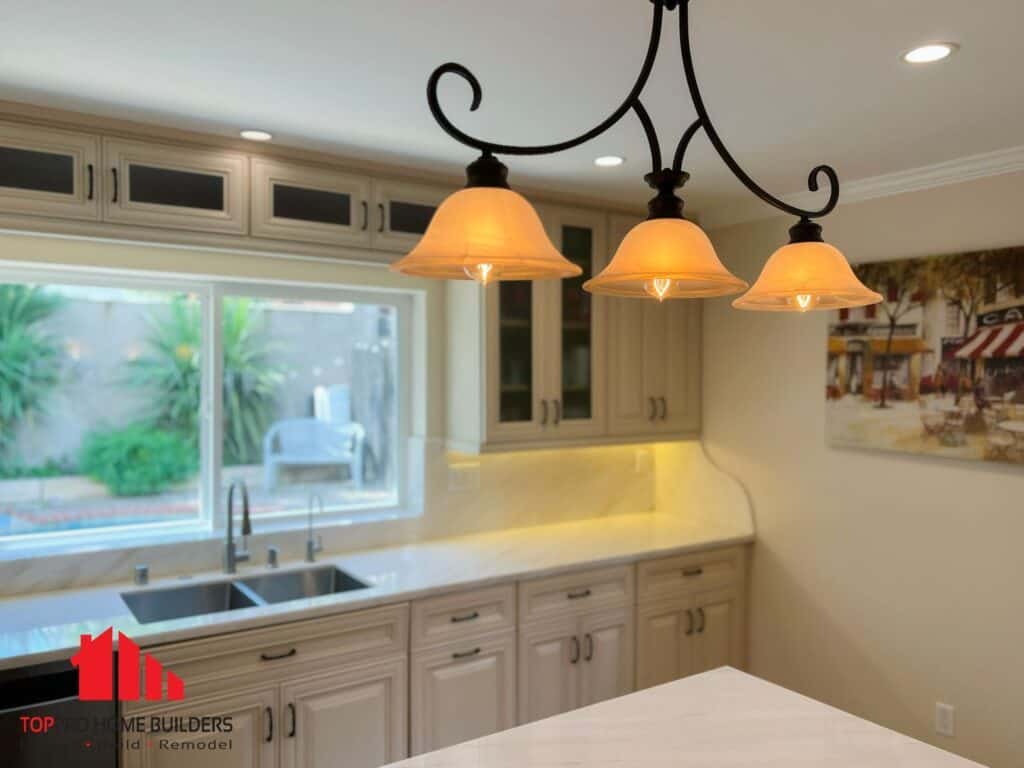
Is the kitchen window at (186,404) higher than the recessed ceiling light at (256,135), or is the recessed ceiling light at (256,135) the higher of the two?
the recessed ceiling light at (256,135)

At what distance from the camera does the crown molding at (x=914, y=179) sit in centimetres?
261

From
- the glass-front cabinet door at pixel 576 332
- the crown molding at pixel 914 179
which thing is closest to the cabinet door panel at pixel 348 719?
the glass-front cabinet door at pixel 576 332

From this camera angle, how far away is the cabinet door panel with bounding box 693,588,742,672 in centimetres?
339

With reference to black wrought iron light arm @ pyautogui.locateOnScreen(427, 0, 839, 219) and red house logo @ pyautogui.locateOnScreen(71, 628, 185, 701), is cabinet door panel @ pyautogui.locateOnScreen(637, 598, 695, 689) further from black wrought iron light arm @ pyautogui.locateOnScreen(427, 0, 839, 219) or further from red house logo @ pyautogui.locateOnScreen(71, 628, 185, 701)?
black wrought iron light arm @ pyautogui.locateOnScreen(427, 0, 839, 219)

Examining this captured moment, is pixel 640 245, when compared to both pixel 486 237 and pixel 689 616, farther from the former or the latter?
pixel 689 616

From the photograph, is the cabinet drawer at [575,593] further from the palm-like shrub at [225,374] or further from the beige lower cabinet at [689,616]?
the palm-like shrub at [225,374]

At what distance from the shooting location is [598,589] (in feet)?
10.1

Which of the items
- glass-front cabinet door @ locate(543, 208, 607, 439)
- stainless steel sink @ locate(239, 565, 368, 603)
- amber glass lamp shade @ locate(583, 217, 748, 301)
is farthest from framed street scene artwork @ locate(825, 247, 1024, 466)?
stainless steel sink @ locate(239, 565, 368, 603)

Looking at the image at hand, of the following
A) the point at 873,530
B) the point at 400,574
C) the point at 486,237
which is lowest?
the point at 400,574

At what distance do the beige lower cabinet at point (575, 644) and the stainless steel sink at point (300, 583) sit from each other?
67 cm

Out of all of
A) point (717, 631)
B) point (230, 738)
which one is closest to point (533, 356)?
point (717, 631)

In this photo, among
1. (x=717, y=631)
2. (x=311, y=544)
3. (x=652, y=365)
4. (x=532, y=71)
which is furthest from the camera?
(x=652, y=365)

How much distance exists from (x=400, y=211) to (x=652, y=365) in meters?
1.37

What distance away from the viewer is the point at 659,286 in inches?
52.2
